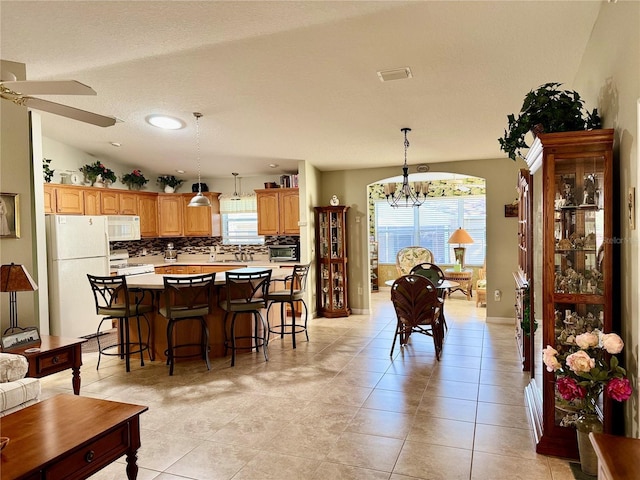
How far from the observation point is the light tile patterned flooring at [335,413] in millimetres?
2480

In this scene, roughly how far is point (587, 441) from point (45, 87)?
333 cm

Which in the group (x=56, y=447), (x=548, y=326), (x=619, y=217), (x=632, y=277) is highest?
(x=619, y=217)

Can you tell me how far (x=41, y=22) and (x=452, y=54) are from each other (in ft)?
9.32

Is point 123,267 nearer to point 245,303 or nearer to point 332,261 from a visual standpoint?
point 245,303

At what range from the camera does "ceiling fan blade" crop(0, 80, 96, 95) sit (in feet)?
6.47

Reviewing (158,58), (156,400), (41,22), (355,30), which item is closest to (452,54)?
(355,30)

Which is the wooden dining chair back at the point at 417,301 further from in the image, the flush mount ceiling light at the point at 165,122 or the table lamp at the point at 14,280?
the table lamp at the point at 14,280

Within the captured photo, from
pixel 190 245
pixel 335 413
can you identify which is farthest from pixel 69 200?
pixel 335 413

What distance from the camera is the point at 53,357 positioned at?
125 inches

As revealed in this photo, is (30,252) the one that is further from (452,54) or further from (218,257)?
(218,257)

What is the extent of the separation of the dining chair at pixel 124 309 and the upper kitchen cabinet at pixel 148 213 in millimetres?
2869

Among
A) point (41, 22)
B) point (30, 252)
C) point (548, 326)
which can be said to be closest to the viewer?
point (548, 326)

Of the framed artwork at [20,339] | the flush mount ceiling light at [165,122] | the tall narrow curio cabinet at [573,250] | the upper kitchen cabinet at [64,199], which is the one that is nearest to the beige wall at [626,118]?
the tall narrow curio cabinet at [573,250]

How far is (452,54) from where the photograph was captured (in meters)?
3.06
